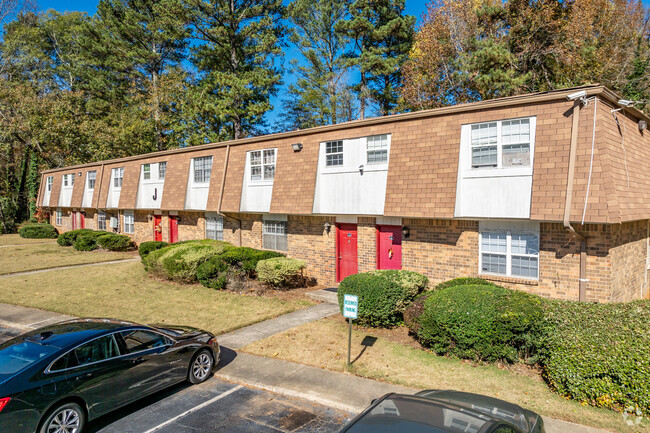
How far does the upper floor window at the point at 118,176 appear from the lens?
26.0m

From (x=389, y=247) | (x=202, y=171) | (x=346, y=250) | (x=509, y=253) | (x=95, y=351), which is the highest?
Answer: (x=202, y=171)

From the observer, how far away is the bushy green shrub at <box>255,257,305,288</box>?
1409cm

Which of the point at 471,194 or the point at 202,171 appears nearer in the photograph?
the point at 471,194

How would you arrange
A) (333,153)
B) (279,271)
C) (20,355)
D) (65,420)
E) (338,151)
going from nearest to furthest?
(65,420), (20,355), (279,271), (338,151), (333,153)

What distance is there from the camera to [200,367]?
24.3 feet

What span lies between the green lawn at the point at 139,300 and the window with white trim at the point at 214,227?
Answer: 3.78m

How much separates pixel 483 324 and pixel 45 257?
972 inches

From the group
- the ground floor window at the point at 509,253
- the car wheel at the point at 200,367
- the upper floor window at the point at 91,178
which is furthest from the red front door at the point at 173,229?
the ground floor window at the point at 509,253

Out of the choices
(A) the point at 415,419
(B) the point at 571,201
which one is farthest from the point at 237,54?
(A) the point at 415,419

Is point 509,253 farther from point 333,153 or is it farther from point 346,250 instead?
point 333,153

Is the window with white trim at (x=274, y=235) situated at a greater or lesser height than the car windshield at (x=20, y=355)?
greater

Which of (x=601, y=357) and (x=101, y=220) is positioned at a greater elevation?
(x=101, y=220)

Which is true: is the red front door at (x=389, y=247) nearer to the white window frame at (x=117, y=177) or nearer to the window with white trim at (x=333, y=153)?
the window with white trim at (x=333, y=153)

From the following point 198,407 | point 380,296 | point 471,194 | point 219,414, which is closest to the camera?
point 219,414
